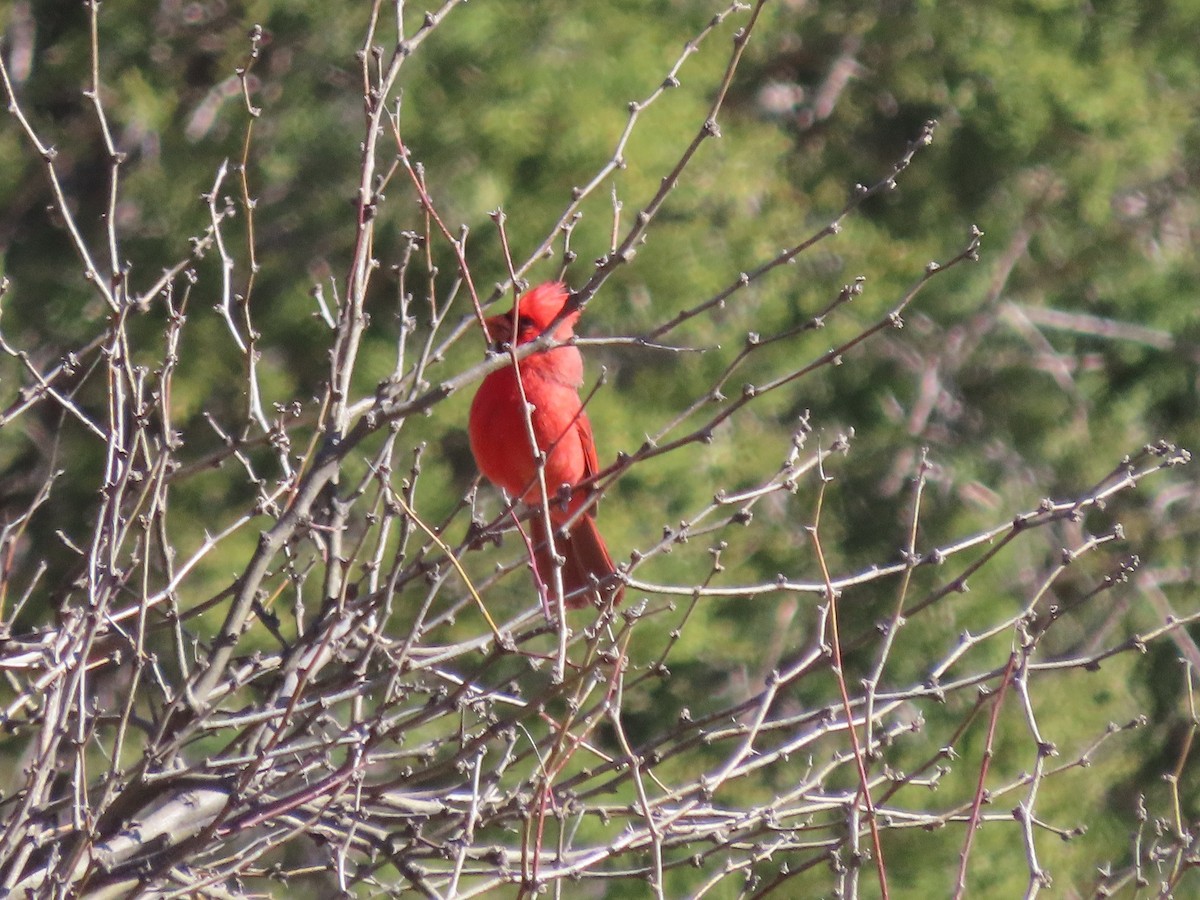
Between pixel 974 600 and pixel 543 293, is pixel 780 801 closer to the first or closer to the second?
pixel 543 293

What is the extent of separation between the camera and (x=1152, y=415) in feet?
25.7

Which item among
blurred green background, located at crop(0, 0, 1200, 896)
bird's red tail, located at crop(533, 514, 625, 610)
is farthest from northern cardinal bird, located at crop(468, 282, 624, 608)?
blurred green background, located at crop(0, 0, 1200, 896)

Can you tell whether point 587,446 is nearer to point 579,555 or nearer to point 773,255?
point 579,555

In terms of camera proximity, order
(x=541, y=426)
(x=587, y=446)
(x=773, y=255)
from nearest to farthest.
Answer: (x=541, y=426), (x=587, y=446), (x=773, y=255)

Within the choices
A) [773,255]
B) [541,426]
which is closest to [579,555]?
[541,426]

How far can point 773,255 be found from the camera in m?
6.10

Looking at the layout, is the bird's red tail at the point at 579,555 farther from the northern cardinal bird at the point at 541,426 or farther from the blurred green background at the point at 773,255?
the blurred green background at the point at 773,255

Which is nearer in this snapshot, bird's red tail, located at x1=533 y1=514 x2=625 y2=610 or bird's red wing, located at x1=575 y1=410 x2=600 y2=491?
bird's red tail, located at x1=533 y1=514 x2=625 y2=610

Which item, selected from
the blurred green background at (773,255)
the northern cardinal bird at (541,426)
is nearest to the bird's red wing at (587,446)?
the northern cardinal bird at (541,426)

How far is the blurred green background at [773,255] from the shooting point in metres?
5.14

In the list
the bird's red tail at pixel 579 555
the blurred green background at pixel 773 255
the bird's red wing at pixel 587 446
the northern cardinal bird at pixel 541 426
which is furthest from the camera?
the blurred green background at pixel 773 255

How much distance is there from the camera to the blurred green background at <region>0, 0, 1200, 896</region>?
5.14m

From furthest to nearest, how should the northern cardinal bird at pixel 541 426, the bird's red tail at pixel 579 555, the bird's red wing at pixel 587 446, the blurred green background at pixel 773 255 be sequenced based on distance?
the blurred green background at pixel 773 255 → the bird's red wing at pixel 587 446 → the bird's red tail at pixel 579 555 → the northern cardinal bird at pixel 541 426

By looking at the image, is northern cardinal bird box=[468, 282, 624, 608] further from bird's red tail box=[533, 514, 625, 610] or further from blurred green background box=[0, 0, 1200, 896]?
blurred green background box=[0, 0, 1200, 896]
